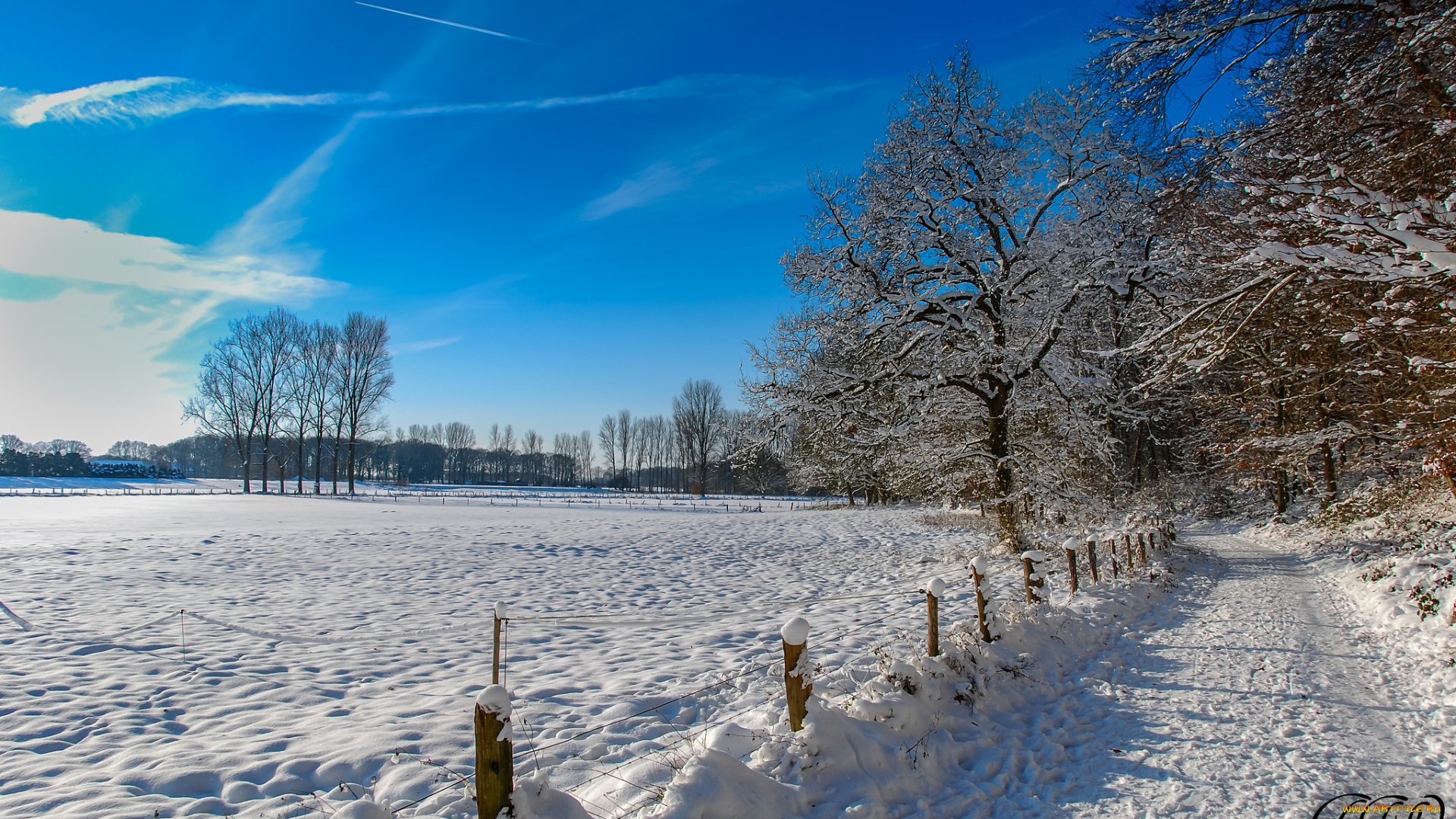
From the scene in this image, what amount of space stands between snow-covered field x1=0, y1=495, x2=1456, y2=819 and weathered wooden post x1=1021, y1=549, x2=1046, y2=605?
0.93ft

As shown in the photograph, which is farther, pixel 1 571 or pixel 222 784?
pixel 1 571

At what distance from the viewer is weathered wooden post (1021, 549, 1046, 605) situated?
777 cm

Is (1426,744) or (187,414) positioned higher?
(187,414)

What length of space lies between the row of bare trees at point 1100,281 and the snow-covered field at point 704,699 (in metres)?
2.92

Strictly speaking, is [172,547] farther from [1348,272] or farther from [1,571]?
[1348,272]

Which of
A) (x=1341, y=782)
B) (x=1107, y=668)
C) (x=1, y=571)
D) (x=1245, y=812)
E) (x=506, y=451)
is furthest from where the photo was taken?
(x=506, y=451)

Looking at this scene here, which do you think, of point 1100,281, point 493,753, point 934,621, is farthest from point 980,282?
point 493,753

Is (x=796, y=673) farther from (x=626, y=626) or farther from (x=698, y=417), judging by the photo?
(x=698, y=417)

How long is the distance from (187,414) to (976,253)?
193 ft

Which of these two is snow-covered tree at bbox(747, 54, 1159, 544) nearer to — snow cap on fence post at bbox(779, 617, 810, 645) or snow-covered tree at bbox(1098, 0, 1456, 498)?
snow-covered tree at bbox(1098, 0, 1456, 498)

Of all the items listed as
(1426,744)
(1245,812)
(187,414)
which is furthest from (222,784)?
(187,414)

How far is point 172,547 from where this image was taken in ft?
52.2

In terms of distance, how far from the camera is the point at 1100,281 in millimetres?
11648

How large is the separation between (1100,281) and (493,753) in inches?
489
